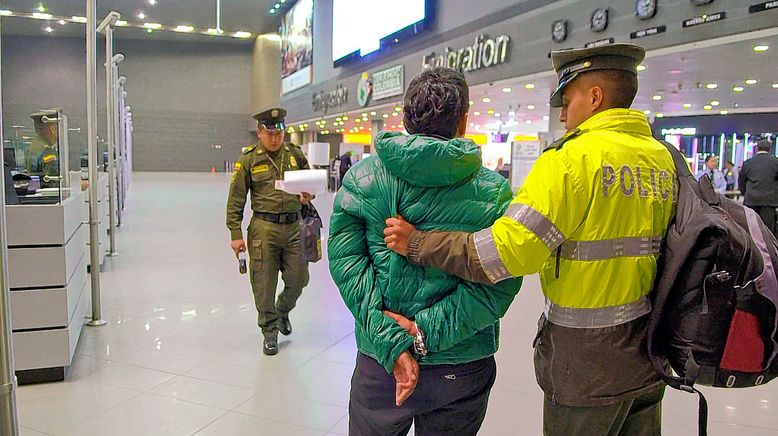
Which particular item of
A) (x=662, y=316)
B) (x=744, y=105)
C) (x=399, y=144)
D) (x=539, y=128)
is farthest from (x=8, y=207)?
(x=539, y=128)

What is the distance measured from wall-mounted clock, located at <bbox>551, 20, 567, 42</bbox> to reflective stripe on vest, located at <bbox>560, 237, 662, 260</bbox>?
1035cm

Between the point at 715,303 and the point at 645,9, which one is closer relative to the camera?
the point at 715,303

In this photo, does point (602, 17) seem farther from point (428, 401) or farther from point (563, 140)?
point (428, 401)

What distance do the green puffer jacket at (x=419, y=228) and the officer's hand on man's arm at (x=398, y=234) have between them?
48mm

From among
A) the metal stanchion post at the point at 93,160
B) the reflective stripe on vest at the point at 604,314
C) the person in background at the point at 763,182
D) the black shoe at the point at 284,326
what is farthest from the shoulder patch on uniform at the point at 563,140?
the person in background at the point at 763,182

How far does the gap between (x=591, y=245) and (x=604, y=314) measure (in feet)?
0.55

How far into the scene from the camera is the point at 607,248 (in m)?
1.35

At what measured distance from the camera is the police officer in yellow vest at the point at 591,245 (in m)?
1.32

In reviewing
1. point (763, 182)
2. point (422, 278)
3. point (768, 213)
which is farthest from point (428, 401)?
point (768, 213)

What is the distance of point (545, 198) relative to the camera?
1.31 metres

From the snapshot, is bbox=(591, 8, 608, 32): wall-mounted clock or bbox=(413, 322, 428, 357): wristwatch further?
bbox=(591, 8, 608, 32): wall-mounted clock

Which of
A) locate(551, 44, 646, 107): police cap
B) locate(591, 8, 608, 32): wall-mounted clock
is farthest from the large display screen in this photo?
locate(551, 44, 646, 107): police cap

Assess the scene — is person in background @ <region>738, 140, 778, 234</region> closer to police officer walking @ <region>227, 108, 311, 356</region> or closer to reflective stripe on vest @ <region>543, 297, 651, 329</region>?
police officer walking @ <region>227, 108, 311, 356</region>

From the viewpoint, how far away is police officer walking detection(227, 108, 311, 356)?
3.73 m
